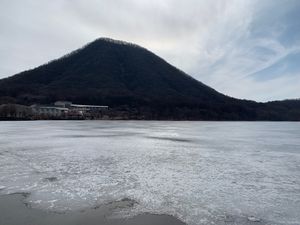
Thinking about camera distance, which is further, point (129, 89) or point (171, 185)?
point (129, 89)

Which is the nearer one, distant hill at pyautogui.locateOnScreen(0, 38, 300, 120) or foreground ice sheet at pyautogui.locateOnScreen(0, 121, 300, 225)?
foreground ice sheet at pyautogui.locateOnScreen(0, 121, 300, 225)

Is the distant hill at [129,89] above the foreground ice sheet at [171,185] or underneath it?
above

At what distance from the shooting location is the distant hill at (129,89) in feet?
345

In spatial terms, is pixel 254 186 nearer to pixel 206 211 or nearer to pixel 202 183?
pixel 202 183

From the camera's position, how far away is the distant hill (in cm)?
10506

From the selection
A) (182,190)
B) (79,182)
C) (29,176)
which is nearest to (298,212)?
(182,190)

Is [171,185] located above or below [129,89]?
below

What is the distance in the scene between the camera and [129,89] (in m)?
125

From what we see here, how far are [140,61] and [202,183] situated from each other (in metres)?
134

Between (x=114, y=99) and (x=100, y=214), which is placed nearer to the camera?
(x=100, y=214)

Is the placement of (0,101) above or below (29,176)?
above

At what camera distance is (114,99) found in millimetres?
110812

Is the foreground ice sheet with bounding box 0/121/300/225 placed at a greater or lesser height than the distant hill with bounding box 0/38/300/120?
lesser

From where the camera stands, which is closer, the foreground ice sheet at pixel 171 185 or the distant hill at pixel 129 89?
the foreground ice sheet at pixel 171 185
